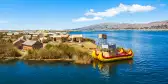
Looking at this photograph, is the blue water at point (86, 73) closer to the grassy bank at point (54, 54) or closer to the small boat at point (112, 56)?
the small boat at point (112, 56)

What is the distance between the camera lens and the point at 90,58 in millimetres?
57250

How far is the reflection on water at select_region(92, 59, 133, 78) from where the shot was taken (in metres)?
46.3

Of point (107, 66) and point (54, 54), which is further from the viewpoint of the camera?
point (54, 54)

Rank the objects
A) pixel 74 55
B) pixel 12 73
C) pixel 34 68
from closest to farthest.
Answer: pixel 12 73 → pixel 34 68 → pixel 74 55

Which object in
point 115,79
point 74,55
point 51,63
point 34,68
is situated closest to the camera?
point 115,79

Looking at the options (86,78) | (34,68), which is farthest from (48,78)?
(34,68)

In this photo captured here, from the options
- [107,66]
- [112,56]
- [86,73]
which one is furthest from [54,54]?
[86,73]

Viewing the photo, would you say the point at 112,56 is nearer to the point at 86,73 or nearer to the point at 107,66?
the point at 107,66

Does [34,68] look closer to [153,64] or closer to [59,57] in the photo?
[59,57]

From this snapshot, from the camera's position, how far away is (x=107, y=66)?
176 feet

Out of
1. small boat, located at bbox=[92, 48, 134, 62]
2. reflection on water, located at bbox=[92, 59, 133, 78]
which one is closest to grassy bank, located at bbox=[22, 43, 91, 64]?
small boat, located at bbox=[92, 48, 134, 62]

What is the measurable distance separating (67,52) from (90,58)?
791cm

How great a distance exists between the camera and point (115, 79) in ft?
135

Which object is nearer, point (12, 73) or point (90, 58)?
point (12, 73)
